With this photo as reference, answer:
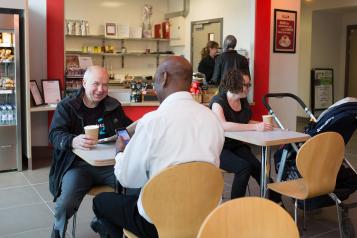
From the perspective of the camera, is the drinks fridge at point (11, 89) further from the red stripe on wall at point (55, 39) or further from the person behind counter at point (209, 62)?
the person behind counter at point (209, 62)

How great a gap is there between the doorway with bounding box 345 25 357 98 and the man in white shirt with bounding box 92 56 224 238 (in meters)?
9.32

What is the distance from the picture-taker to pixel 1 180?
15.3 ft

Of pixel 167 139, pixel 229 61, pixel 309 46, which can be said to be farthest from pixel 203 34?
pixel 167 139

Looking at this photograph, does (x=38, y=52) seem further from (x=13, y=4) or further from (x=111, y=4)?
(x=111, y=4)

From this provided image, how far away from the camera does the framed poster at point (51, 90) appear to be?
534 cm

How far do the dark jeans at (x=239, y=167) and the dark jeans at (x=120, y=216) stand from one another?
133 centimetres

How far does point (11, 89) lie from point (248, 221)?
14.0ft

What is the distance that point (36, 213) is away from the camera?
3.69 m

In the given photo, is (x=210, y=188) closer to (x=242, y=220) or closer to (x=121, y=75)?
(x=242, y=220)

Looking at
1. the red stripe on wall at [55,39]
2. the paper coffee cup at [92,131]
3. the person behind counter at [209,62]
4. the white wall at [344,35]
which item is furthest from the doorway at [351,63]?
the paper coffee cup at [92,131]

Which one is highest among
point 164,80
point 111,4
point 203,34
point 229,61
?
point 111,4

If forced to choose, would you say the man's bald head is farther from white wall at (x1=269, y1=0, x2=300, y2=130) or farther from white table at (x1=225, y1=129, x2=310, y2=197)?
white wall at (x1=269, y1=0, x2=300, y2=130)

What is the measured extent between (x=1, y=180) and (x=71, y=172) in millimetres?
2318

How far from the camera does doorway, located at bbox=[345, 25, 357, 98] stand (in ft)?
33.7
